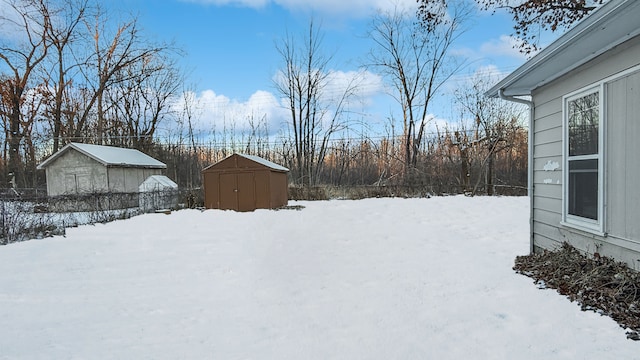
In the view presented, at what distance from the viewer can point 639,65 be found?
9.30ft

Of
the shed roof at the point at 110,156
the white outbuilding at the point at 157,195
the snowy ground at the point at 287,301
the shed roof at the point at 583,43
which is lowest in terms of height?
the snowy ground at the point at 287,301

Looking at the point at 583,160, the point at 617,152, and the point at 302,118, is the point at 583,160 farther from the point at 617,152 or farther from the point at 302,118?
the point at 302,118

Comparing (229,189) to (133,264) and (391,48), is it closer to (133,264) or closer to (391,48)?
(133,264)

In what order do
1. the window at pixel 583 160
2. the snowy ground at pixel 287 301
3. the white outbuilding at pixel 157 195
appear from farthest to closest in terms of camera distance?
the white outbuilding at pixel 157 195 < the window at pixel 583 160 < the snowy ground at pixel 287 301

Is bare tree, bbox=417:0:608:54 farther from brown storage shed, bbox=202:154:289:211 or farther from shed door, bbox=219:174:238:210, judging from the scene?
shed door, bbox=219:174:238:210

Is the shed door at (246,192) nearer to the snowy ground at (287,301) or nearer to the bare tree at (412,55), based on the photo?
the snowy ground at (287,301)

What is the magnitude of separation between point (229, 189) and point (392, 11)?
40.0 ft

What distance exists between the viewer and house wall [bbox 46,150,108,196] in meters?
12.8

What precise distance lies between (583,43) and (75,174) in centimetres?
1525

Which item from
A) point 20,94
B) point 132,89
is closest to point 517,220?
point 132,89

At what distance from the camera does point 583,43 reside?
310 centimetres

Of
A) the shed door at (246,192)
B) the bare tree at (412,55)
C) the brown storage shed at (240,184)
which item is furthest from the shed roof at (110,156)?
the bare tree at (412,55)

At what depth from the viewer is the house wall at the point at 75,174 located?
504 inches

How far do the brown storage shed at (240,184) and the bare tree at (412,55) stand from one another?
7874mm
